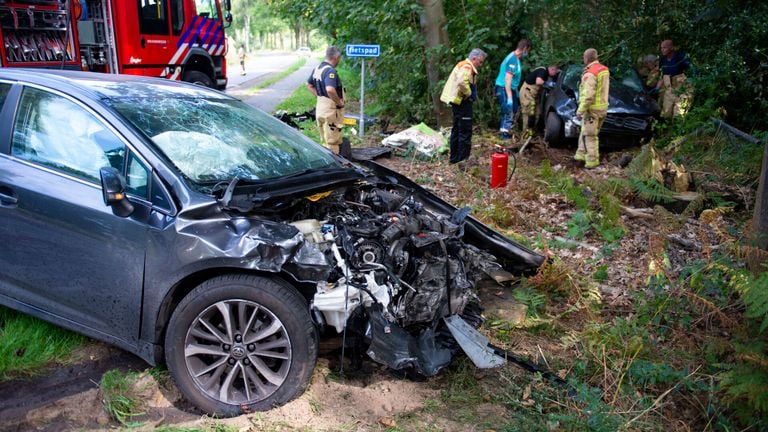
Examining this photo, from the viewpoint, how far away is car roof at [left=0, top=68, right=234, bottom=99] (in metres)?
3.51

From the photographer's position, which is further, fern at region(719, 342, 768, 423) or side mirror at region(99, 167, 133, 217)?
side mirror at region(99, 167, 133, 217)

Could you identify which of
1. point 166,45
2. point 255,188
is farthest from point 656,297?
point 166,45

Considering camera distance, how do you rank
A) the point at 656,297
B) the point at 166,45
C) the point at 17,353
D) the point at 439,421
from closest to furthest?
1. the point at 439,421
2. the point at 17,353
3. the point at 656,297
4. the point at 166,45

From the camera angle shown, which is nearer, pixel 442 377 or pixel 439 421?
pixel 439 421

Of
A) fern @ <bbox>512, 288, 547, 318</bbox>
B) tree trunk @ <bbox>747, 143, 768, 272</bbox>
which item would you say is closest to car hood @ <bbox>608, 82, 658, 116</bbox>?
tree trunk @ <bbox>747, 143, 768, 272</bbox>

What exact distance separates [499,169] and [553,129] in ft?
10.2

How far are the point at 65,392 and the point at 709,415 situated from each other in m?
3.50

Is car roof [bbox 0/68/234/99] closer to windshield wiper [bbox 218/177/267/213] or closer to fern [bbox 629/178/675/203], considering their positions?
windshield wiper [bbox 218/177/267/213]

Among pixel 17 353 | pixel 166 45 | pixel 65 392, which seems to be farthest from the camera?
pixel 166 45

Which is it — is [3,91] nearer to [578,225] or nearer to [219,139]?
[219,139]

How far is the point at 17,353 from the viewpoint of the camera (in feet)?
11.8

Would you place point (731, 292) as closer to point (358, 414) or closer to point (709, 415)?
point (709, 415)

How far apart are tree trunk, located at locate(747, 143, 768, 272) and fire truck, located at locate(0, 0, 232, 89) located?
971cm

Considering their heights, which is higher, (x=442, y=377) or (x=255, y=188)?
(x=255, y=188)
